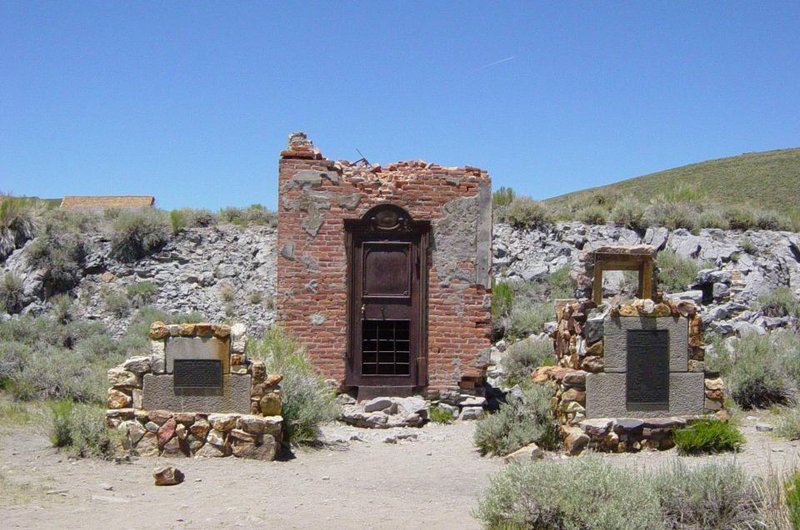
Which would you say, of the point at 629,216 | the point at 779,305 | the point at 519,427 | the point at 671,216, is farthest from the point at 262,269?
the point at 519,427

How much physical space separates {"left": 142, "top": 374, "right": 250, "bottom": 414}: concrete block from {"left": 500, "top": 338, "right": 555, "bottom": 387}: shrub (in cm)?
642

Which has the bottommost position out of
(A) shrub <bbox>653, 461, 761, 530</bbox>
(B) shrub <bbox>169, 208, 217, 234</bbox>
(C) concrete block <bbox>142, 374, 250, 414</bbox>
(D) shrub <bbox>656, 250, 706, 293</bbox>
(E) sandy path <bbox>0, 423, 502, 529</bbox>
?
(E) sandy path <bbox>0, 423, 502, 529</bbox>

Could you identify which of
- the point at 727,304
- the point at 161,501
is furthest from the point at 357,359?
the point at 727,304

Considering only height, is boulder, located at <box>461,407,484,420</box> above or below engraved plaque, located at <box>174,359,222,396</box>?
below

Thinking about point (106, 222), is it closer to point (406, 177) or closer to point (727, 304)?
point (406, 177)

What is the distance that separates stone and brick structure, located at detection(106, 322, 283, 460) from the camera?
8781mm

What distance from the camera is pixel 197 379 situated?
8938 mm

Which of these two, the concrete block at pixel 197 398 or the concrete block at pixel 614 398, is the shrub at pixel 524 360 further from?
the concrete block at pixel 197 398

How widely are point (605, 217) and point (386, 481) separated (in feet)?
51.2

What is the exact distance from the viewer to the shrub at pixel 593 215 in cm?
2231

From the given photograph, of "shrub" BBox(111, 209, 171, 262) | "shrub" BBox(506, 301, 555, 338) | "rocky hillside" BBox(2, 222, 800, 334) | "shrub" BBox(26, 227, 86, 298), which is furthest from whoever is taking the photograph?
"shrub" BBox(111, 209, 171, 262)

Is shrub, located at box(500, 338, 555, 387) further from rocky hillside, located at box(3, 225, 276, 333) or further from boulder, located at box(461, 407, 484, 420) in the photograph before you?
rocky hillside, located at box(3, 225, 276, 333)

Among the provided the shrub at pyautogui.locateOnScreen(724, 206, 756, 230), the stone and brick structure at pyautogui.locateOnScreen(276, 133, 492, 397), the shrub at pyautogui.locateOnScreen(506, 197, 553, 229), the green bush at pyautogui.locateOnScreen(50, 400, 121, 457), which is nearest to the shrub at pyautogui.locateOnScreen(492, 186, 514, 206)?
the shrub at pyautogui.locateOnScreen(506, 197, 553, 229)

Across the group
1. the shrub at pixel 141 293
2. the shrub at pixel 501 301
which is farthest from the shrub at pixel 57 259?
the shrub at pixel 501 301
